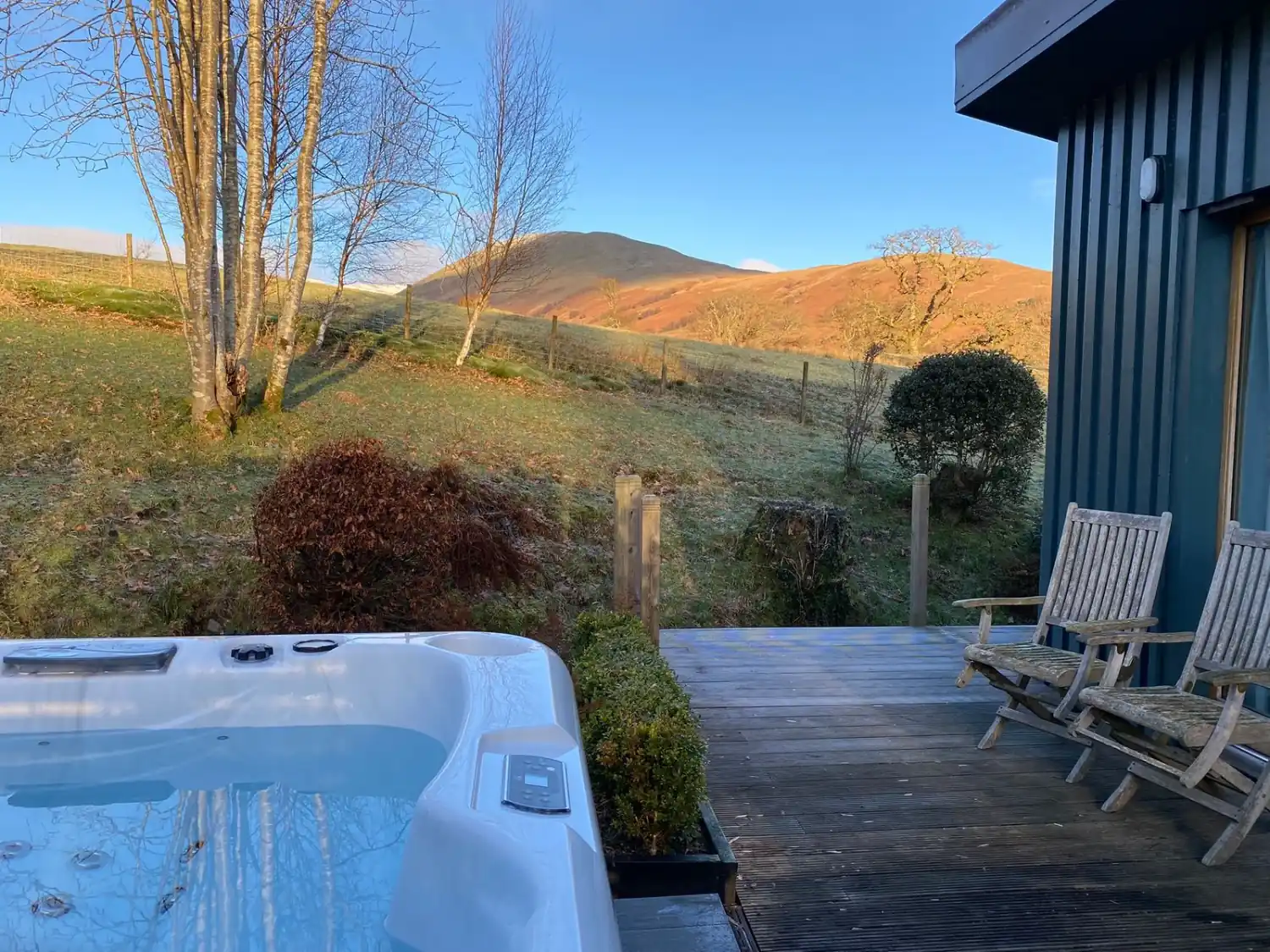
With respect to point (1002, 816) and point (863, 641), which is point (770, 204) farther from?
point (1002, 816)

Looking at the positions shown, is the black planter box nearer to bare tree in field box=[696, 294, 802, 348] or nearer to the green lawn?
the green lawn

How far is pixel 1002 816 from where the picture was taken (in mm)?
2518

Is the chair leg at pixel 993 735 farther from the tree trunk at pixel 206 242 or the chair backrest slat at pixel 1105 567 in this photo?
the tree trunk at pixel 206 242

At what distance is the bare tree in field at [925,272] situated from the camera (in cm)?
1936

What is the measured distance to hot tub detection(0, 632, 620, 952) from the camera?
1.70 metres

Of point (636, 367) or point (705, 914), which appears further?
point (636, 367)

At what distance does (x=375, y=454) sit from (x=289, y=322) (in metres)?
4.61

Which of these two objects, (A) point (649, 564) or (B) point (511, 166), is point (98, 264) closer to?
(B) point (511, 166)

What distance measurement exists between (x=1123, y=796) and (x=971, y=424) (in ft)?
16.7

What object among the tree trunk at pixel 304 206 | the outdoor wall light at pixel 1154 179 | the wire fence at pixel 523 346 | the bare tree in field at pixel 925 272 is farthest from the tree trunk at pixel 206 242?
the bare tree in field at pixel 925 272

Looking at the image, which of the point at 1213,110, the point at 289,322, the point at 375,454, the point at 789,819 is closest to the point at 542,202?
the point at 289,322

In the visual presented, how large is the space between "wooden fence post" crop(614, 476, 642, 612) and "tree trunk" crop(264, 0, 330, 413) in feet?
15.8

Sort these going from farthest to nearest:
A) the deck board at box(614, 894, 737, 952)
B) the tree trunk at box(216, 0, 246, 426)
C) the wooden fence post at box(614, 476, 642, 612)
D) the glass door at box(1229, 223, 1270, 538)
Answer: the tree trunk at box(216, 0, 246, 426)
the wooden fence post at box(614, 476, 642, 612)
the glass door at box(1229, 223, 1270, 538)
the deck board at box(614, 894, 737, 952)

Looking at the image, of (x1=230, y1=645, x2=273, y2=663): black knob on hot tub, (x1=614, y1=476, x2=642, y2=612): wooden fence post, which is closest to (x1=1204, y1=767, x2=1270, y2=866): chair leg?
(x1=614, y1=476, x2=642, y2=612): wooden fence post
